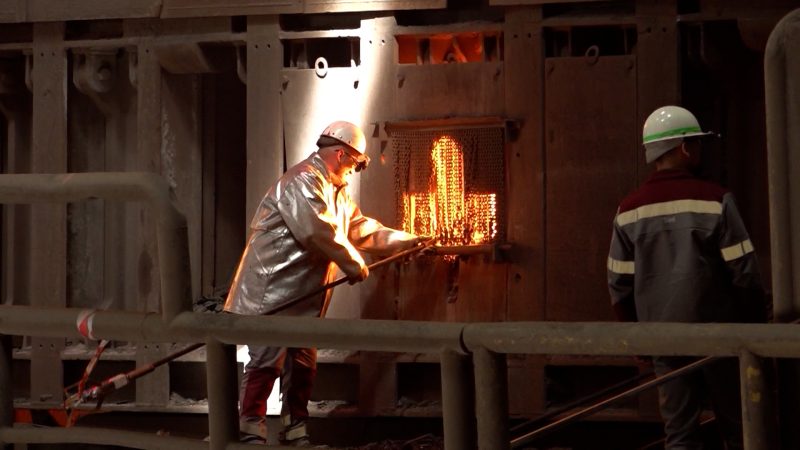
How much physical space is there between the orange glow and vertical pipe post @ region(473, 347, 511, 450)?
467 cm

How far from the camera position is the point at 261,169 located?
823 cm

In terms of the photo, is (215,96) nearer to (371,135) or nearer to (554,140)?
(371,135)

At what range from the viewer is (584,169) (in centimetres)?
768

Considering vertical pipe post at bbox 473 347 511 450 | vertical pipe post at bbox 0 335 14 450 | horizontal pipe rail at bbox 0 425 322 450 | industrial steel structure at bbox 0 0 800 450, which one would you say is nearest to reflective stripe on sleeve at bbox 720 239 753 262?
industrial steel structure at bbox 0 0 800 450

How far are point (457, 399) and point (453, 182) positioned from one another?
4713mm

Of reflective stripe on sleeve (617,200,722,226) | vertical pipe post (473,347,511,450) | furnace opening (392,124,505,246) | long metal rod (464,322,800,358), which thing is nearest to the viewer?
long metal rod (464,322,800,358)

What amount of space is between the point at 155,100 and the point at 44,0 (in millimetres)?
1080

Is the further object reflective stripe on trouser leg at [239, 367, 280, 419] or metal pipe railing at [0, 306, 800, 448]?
reflective stripe on trouser leg at [239, 367, 280, 419]

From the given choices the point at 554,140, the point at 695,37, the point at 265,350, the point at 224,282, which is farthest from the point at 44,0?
the point at 695,37

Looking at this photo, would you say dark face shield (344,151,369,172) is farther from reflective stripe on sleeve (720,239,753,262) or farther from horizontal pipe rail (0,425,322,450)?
horizontal pipe rail (0,425,322,450)

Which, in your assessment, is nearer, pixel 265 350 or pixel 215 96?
pixel 265 350

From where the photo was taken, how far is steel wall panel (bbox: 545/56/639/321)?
762cm

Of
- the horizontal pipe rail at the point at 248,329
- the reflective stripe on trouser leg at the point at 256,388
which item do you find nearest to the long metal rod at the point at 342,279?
the reflective stripe on trouser leg at the point at 256,388

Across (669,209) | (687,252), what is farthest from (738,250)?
(669,209)
